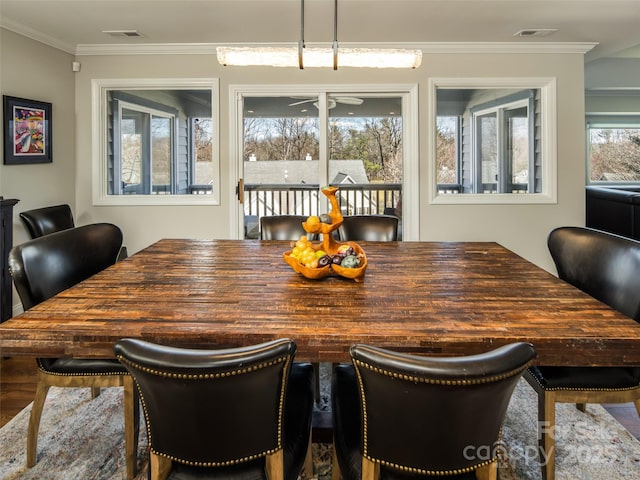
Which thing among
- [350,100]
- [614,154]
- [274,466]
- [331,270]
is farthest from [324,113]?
[614,154]

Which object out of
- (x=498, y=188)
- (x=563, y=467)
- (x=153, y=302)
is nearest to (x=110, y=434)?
(x=153, y=302)

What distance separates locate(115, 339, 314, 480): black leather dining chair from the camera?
3.31 feet

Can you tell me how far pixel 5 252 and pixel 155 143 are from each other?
186 cm

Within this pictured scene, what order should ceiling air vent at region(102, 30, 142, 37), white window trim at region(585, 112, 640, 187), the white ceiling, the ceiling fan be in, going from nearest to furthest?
1. the white ceiling
2. ceiling air vent at region(102, 30, 142, 37)
3. the ceiling fan
4. white window trim at region(585, 112, 640, 187)

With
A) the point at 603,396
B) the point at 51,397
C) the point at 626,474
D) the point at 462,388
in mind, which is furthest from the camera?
the point at 51,397

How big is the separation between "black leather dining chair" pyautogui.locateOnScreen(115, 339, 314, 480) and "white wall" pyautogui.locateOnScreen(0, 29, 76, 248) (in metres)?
Result: 3.37

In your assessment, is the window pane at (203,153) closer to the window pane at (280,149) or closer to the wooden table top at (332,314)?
the window pane at (280,149)

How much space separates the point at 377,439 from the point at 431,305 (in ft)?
1.81

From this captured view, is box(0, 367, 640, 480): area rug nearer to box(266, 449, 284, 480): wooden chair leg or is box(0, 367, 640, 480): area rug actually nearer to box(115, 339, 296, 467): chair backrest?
box(266, 449, 284, 480): wooden chair leg

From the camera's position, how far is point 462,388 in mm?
980

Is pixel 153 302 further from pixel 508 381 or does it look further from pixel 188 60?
pixel 188 60

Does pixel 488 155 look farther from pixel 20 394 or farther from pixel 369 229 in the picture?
pixel 20 394

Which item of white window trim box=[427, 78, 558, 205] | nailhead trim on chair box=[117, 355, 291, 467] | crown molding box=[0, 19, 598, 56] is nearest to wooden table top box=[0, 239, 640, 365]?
nailhead trim on chair box=[117, 355, 291, 467]

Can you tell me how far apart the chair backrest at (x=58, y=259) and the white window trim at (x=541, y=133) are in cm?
306
